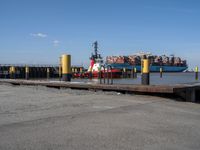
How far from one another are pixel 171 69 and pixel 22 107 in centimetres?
11002

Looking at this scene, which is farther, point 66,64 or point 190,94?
point 66,64

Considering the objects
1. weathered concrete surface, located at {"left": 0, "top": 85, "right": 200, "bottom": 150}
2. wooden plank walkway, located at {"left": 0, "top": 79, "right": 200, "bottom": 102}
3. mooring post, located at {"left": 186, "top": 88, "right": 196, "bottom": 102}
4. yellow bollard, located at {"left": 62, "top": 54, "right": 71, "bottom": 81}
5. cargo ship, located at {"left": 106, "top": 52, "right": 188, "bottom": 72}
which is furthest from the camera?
cargo ship, located at {"left": 106, "top": 52, "right": 188, "bottom": 72}

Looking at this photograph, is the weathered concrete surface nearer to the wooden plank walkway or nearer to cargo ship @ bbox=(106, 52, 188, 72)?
the wooden plank walkway

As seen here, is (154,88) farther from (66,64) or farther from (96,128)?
(66,64)

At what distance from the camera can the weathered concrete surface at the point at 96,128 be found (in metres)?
4.48

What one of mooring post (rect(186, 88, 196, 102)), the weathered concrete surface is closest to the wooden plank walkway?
mooring post (rect(186, 88, 196, 102))

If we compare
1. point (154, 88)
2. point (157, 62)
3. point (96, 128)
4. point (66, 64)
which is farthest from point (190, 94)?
point (157, 62)

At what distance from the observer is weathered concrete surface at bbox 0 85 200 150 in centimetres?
448

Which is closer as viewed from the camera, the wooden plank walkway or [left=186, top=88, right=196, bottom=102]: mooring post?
the wooden plank walkway

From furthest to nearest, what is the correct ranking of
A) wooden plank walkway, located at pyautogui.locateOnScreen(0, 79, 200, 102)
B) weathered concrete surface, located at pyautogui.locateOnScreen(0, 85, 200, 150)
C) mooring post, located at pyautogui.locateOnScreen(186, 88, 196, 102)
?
mooring post, located at pyautogui.locateOnScreen(186, 88, 196, 102), wooden plank walkway, located at pyautogui.locateOnScreen(0, 79, 200, 102), weathered concrete surface, located at pyautogui.locateOnScreen(0, 85, 200, 150)

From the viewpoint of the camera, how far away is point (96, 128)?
543 centimetres

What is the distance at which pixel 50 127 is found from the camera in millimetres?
5414

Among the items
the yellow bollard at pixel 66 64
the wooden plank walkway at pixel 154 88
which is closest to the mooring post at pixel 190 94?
the wooden plank walkway at pixel 154 88

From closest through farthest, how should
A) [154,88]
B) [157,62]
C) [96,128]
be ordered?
[96,128], [154,88], [157,62]
